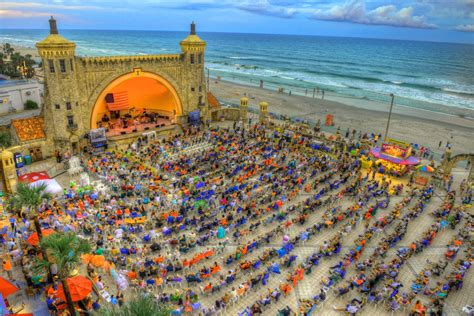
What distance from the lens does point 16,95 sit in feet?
139

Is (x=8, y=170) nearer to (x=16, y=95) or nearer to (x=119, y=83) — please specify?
(x=119, y=83)

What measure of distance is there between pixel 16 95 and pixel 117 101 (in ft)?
49.5

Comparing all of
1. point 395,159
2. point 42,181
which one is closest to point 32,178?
point 42,181

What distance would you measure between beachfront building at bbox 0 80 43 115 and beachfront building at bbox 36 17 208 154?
13.3m

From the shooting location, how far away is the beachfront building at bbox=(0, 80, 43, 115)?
136 ft

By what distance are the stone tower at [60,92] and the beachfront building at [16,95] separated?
17863 millimetres

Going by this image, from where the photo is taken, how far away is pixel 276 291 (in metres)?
14.7

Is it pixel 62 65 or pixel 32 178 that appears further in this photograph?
pixel 62 65

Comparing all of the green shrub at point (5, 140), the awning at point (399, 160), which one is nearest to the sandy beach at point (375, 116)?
the awning at point (399, 160)

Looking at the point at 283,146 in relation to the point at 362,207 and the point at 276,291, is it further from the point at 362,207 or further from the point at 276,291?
the point at 276,291

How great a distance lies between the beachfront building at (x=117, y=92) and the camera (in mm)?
28141

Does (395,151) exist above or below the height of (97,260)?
above

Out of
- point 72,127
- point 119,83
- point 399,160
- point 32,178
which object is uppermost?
point 119,83

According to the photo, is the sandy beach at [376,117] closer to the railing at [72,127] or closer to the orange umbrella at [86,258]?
the railing at [72,127]
